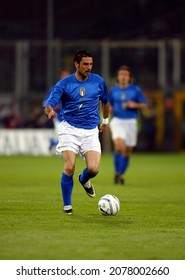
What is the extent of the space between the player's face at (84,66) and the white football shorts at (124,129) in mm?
7811

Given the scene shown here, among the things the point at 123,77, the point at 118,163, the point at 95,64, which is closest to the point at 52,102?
the point at 118,163

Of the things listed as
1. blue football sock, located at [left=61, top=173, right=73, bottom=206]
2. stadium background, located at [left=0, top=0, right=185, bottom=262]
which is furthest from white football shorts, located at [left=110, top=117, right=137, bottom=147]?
blue football sock, located at [left=61, top=173, right=73, bottom=206]

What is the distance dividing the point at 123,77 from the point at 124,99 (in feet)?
1.92

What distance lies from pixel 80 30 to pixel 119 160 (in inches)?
778

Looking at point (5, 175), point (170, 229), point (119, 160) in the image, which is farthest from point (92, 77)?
point (5, 175)

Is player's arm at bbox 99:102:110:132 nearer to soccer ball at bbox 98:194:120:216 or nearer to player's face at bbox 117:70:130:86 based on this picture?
soccer ball at bbox 98:194:120:216

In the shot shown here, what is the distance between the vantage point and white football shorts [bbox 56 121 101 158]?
1423cm

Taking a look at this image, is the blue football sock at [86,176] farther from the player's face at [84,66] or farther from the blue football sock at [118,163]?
the blue football sock at [118,163]

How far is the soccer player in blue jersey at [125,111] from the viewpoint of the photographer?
71.8ft

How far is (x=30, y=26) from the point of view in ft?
132

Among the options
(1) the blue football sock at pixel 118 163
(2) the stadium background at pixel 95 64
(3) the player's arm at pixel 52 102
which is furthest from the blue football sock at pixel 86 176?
(2) the stadium background at pixel 95 64

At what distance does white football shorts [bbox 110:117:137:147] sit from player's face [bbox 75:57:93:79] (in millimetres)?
7811

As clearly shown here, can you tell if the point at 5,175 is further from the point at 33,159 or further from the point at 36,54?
the point at 36,54

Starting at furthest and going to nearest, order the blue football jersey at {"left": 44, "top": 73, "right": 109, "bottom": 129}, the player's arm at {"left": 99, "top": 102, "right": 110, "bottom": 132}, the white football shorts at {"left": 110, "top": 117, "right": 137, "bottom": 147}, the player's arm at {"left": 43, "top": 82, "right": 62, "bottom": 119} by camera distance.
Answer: the white football shorts at {"left": 110, "top": 117, "right": 137, "bottom": 147} < the player's arm at {"left": 99, "top": 102, "right": 110, "bottom": 132} < the blue football jersey at {"left": 44, "top": 73, "right": 109, "bottom": 129} < the player's arm at {"left": 43, "top": 82, "right": 62, "bottom": 119}
